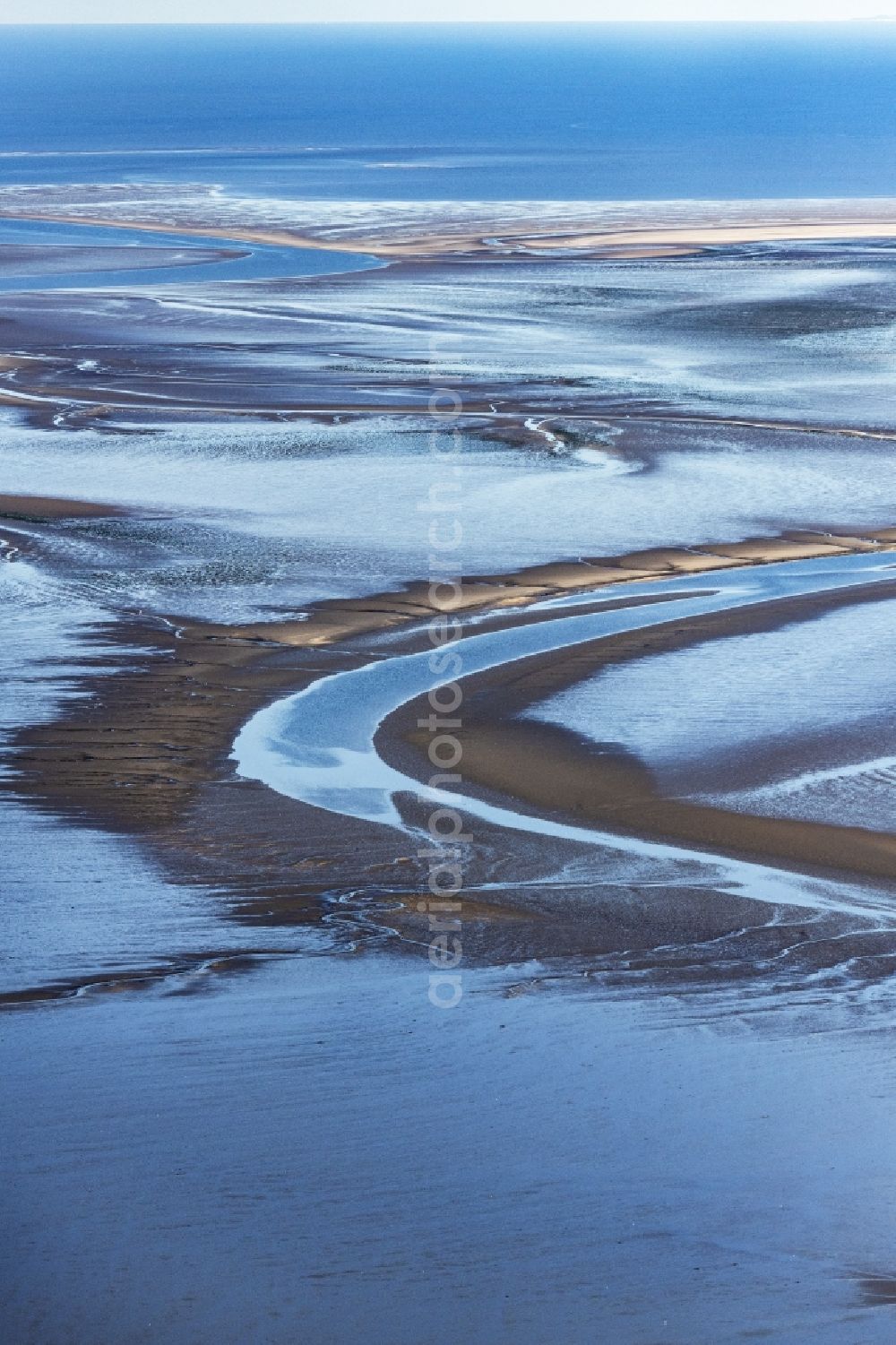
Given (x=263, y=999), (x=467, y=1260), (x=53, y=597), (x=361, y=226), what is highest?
(x=361, y=226)

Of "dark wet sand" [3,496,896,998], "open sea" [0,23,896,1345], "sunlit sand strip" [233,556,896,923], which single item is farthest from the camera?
"sunlit sand strip" [233,556,896,923]

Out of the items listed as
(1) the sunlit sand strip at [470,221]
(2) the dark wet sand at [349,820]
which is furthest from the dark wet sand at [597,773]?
(1) the sunlit sand strip at [470,221]

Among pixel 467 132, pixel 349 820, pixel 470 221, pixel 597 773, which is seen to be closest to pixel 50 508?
pixel 597 773

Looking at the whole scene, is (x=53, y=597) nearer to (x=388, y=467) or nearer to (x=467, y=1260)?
(x=388, y=467)

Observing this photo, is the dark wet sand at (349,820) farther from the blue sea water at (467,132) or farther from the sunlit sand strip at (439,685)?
the blue sea water at (467,132)

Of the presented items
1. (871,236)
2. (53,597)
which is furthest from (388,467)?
(871,236)

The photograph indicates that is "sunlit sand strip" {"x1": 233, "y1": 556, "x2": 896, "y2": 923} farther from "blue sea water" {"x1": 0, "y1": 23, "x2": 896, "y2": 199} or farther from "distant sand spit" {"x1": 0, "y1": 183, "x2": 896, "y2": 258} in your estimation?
"blue sea water" {"x1": 0, "y1": 23, "x2": 896, "y2": 199}

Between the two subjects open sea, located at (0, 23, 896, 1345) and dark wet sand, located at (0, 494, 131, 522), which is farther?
dark wet sand, located at (0, 494, 131, 522)

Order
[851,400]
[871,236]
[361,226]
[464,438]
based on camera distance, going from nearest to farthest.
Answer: [464,438] → [851,400] → [871,236] → [361,226]

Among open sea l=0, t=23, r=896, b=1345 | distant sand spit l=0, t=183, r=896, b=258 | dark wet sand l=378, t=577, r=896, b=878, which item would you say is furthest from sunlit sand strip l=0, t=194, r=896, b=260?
dark wet sand l=378, t=577, r=896, b=878
